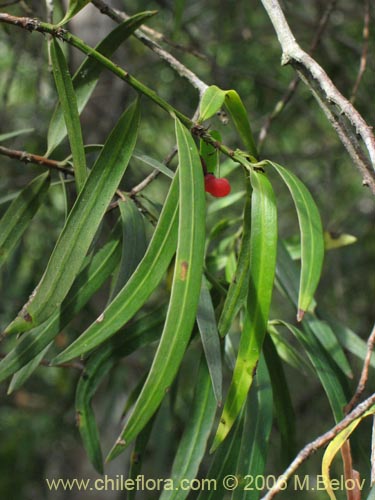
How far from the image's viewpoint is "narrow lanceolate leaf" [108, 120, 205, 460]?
67 cm

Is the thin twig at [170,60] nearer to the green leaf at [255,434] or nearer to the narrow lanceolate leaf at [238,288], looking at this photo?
the narrow lanceolate leaf at [238,288]

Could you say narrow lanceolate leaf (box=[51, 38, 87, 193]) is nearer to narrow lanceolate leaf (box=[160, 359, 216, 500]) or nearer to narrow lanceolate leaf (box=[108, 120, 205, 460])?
narrow lanceolate leaf (box=[108, 120, 205, 460])

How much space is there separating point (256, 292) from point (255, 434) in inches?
10.6

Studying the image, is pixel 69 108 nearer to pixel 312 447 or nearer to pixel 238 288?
pixel 238 288

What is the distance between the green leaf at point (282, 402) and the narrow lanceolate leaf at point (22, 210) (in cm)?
38

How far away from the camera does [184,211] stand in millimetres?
695

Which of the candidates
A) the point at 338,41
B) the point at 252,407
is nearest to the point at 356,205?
the point at 338,41

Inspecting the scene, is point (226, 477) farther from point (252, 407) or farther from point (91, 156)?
point (91, 156)

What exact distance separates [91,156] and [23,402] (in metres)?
1.66

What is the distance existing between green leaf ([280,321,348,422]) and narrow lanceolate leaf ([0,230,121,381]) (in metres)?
0.28

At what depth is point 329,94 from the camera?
2.29ft

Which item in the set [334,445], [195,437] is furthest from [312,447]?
[195,437]

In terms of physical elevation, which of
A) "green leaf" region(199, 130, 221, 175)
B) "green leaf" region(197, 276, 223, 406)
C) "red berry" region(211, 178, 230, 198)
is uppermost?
"green leaf" region(199, 130, 221, 175)

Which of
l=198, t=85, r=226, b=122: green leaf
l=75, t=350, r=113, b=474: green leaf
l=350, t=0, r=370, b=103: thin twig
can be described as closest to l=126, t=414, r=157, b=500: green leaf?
l=75, t=350, r=113, b=474: green leaf
